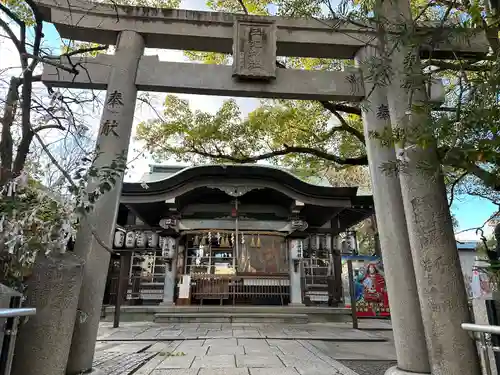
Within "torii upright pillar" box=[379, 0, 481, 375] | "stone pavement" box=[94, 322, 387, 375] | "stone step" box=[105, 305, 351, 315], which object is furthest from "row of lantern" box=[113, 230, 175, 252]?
"torii upright pillar" box=[379, 0, 481, 375]

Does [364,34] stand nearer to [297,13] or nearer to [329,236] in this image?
[297,13]

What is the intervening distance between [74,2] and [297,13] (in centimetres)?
286

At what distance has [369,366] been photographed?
4.53m

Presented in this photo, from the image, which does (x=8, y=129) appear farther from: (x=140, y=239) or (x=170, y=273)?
(x=170, y=273)

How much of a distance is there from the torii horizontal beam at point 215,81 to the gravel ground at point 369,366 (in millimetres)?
3512

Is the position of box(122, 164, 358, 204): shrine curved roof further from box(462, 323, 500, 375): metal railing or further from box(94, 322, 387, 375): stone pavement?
box(462, 323, 500, 375): metal railing

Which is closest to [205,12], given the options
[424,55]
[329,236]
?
[424,55]

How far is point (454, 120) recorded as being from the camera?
2.57m

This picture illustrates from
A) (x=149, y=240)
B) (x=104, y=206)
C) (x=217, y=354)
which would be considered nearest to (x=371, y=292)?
(x=217, y=354)

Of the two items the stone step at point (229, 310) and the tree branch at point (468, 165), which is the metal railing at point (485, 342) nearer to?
the tree branch at point (468, 165)

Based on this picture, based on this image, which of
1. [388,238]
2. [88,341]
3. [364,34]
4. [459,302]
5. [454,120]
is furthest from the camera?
[364,34]

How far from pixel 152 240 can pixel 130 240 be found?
3.29 feet

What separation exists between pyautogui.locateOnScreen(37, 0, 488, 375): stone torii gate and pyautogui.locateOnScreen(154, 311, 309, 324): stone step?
6.81 meters

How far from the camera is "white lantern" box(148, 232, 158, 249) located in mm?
11617
